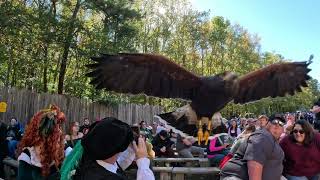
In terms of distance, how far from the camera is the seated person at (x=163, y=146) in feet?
30.3

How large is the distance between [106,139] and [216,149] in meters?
5.89

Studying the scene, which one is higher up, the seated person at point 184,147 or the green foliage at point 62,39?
the green foliage at point 62,39

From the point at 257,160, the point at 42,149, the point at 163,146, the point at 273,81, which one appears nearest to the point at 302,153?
the point at 257,160

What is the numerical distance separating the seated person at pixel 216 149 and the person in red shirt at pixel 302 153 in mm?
2116

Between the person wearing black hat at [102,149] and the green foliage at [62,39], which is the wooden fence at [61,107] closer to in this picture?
the green foliage at [62,39]

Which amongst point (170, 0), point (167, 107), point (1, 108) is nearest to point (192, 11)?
point (170, 0)

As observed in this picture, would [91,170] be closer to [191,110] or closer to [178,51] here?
[191,110]

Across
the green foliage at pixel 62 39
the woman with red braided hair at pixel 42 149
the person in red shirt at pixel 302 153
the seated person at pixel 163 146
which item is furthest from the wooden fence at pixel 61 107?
the person in red shirt at pixel 302 153

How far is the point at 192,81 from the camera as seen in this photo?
29.7 feet

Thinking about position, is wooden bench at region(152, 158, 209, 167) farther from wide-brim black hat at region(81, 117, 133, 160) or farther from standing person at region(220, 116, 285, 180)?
wide-brim black hat at region(81, 117, 133, 160)

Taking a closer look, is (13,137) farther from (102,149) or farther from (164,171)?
(102,149)

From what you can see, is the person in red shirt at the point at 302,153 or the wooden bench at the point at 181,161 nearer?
the person in red shirt at the point at 302,153

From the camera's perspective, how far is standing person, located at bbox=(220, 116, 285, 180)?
14.7 feet

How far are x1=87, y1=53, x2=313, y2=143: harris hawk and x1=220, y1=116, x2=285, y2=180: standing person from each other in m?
3.76
